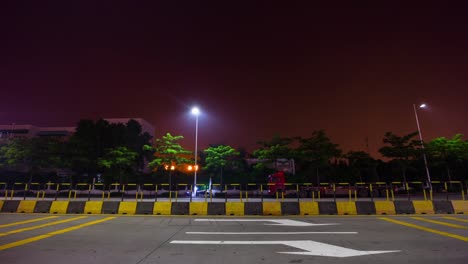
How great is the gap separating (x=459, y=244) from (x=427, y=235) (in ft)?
4.18

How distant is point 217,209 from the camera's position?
13766 mm

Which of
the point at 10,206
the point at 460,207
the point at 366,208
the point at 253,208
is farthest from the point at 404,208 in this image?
the point at 10,206

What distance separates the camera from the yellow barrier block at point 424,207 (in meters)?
13.5

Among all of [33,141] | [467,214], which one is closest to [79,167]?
[33,141]

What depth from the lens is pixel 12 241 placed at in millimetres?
7273

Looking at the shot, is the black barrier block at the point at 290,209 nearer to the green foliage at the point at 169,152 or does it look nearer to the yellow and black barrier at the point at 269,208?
the yellow and black barrier at the point at 269,208

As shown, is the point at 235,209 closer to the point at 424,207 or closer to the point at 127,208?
the point at 127,208

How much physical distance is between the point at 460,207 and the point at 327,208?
7133mm

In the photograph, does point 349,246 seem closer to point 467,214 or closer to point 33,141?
point 467,214

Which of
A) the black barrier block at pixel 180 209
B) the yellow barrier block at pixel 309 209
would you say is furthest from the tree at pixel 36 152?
the yellow barrier block at pixel 309 209

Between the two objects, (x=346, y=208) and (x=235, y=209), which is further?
(x=235, y=209)

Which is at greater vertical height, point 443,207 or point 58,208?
point 58,208

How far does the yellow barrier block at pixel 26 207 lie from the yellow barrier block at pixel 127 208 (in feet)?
16.6

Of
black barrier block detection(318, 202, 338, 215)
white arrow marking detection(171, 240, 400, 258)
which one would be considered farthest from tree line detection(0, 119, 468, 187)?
white arrow marking detection(171, 240, 400, 258)
